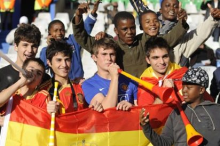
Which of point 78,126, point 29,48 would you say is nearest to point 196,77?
point 78,126

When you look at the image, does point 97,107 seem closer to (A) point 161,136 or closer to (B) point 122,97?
(B) point 122,97

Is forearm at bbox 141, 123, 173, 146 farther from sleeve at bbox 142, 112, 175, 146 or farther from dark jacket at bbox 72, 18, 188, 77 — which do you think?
dark jacket at bbox 72, 18, 188, 77

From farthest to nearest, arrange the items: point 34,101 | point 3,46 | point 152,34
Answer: point 3,46 → point 152,34 → point 34,101

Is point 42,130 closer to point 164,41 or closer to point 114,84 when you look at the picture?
point 114,84

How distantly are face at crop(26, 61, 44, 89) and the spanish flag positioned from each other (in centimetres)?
24

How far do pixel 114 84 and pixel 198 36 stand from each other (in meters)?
1.65

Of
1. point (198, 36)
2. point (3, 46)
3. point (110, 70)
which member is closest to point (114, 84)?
point (110, 70)

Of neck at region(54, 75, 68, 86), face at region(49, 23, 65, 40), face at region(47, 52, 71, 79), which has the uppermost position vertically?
face at region(49, 23, 65, 40)

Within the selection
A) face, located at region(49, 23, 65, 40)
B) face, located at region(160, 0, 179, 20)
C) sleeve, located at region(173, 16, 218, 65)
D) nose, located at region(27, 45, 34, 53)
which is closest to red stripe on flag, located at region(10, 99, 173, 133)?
nose, located at region(27, 45, 34, 53)

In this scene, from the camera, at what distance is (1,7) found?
1741 cm

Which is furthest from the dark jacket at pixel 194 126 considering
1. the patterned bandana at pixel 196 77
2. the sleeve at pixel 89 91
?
the sleeve at pixel 89 91

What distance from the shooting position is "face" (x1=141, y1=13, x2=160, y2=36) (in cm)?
678

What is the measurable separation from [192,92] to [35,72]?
5.36 feet

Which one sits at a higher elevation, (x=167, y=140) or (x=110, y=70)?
(x=110, y=70)
